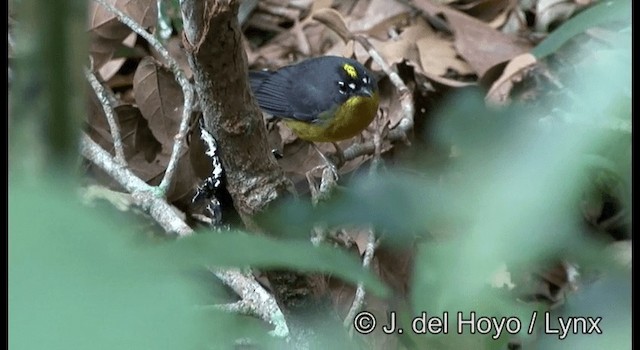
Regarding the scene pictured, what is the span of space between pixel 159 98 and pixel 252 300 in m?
1.21

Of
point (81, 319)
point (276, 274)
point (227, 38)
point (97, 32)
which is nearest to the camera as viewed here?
point (81, 319)

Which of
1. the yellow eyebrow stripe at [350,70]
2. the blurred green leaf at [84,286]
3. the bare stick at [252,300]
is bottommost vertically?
the yellow eyebrow stripe at [350,70]

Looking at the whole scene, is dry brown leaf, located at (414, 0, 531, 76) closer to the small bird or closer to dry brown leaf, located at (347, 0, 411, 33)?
dry brown leaf, located at (347, 0, 411, 33)

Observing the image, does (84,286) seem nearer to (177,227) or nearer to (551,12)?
(177,227)

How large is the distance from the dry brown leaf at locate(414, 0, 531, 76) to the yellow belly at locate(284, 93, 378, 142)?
1.29ft

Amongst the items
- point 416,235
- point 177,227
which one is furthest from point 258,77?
point 416,235

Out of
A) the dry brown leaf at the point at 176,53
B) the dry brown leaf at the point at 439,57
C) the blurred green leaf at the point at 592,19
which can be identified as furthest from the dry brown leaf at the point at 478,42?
the blurred green leaf at the point at 592,19

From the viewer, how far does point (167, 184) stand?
5.31ft

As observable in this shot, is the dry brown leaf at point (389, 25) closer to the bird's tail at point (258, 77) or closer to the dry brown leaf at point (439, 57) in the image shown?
the dry brown leaf at point (439, 57)

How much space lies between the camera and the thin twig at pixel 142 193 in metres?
1.60

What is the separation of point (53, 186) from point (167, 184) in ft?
4.43

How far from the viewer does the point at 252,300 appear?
1498mm

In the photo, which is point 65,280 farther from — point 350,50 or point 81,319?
point 350,50
